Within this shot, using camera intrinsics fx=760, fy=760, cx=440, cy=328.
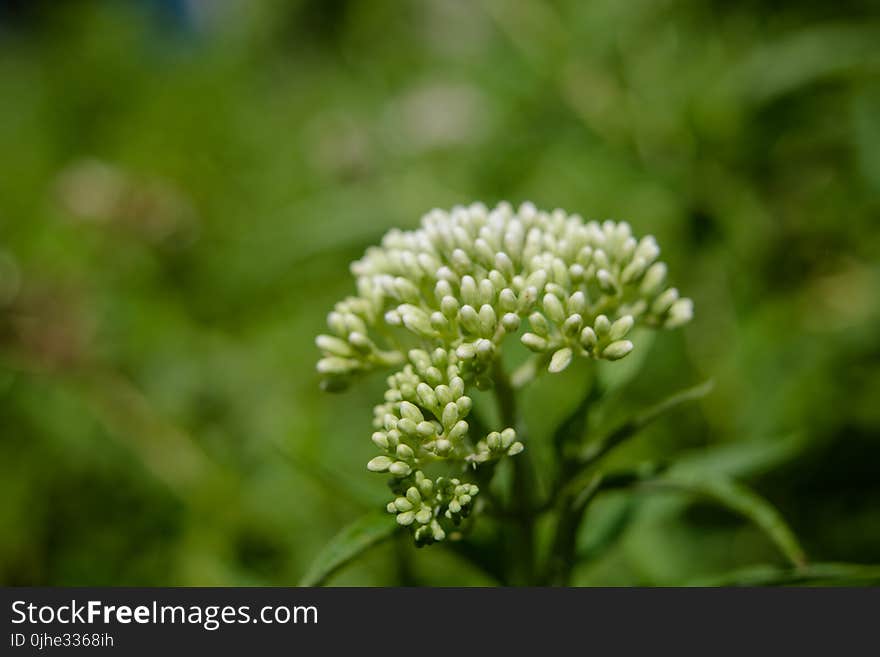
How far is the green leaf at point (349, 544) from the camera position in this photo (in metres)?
1.39

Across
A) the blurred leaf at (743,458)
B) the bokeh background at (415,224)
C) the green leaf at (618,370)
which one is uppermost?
the bokeh background at (415,224)

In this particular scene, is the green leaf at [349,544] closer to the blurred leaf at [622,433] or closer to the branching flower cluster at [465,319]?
the branching flower cluster at [465,319]

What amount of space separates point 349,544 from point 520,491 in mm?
402

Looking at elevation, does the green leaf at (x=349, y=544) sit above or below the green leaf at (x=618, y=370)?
below

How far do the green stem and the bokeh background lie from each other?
234 millimetres

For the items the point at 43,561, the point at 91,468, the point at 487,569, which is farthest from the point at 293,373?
the point at 487,569

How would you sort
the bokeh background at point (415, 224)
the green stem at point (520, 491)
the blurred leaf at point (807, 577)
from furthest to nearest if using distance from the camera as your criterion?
1. the bokeh background at point (415, 224)
2. the green stem at point (520, 491)
3. the blurred leaf at point (807, 577)

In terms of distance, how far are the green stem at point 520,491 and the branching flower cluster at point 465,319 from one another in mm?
32

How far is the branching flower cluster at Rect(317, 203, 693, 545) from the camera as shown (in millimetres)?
1483

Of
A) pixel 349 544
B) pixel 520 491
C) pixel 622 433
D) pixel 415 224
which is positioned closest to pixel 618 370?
pixel 622 433

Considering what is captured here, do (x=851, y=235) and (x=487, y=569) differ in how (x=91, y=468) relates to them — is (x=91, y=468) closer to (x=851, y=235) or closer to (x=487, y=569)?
(x=487, y=569)

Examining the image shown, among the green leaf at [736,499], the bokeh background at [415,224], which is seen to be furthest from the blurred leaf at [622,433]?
the bokeh background at [415,224]

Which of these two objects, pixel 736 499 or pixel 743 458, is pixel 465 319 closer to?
pixel 736 499

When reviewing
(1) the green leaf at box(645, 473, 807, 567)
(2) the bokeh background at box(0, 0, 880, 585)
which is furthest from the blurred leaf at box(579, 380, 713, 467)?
(2) the bokeh background at box(0, 0, 880, 585)
